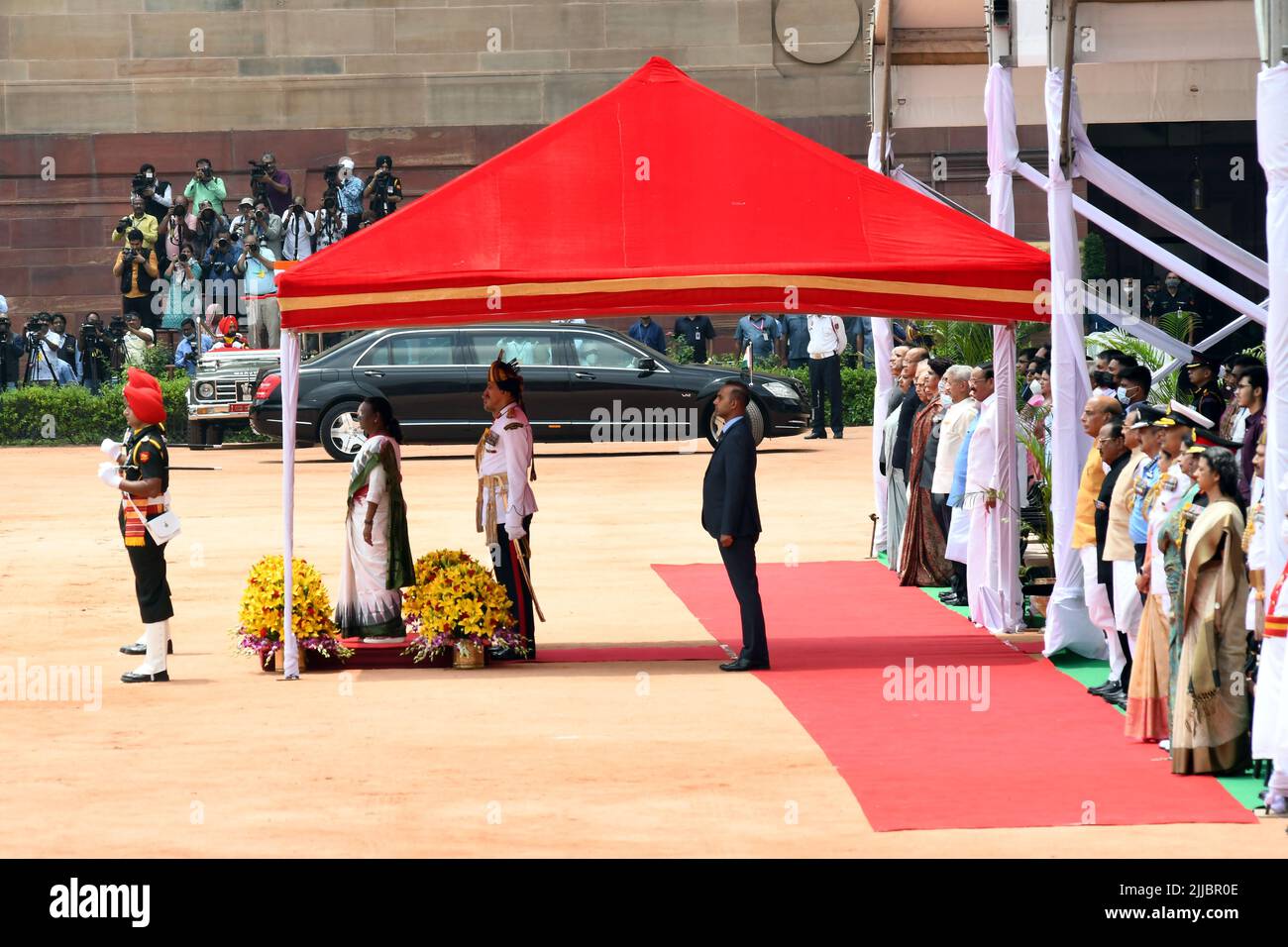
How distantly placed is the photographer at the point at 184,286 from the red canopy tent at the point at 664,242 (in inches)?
888

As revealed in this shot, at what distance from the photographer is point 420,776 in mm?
10180

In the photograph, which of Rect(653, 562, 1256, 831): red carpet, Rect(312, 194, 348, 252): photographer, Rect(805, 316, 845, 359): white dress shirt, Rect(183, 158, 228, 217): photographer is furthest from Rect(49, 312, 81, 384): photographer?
Rect(653, 562, 1256, 831): red carpet

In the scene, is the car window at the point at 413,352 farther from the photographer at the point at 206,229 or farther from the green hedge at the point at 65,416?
the photographer at the point at 206,229

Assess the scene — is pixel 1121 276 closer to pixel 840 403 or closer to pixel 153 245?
pixel 840 403

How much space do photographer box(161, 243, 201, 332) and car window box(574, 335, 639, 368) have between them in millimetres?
9408

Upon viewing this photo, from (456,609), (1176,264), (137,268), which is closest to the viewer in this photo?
(456,609)

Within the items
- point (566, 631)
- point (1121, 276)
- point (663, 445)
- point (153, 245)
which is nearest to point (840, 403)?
point (663, 445)

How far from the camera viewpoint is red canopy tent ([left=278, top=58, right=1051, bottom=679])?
13.2 meters

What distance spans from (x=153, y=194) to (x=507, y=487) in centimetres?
2471

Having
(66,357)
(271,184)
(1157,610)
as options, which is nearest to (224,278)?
(271,184)

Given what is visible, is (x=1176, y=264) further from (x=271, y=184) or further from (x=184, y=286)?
(x=271, y=184)

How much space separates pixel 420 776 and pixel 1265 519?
399 cm

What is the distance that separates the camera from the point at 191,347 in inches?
1375

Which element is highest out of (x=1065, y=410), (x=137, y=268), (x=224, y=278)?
(x=137, y=268)
